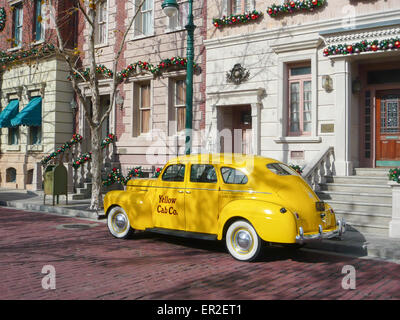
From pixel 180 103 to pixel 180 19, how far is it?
10.7 feet

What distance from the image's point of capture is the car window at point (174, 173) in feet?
28.0

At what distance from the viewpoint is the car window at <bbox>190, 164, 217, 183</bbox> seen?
8.12 metres

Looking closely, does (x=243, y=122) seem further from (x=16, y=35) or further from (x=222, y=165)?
(x=16, y=35)

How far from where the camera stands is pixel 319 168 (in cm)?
1209

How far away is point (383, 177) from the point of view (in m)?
11.5

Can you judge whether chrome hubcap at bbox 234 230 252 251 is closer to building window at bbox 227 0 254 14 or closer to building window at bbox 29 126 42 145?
building window at bbox 227 0 254 14

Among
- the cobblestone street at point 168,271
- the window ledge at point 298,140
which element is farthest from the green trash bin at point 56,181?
the window ledge at point 298,140

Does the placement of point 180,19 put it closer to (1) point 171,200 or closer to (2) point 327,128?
(2) point 327,128

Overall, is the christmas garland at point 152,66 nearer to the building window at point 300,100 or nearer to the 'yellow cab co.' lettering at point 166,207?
the building window at point 300,100

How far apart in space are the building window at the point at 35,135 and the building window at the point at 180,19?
8549 mm

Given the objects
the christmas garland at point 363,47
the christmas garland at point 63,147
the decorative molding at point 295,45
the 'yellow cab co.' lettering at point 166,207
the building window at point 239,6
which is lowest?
the 'yellow cab co.' lettering at point 166,207

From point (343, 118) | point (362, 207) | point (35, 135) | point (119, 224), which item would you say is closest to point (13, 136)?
point (35, 135)

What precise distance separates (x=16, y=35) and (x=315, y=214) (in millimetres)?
20491
